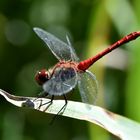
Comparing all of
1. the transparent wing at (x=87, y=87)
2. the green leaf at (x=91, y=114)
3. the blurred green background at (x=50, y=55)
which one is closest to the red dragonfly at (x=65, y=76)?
the transparent wing at (x=87, y=87)

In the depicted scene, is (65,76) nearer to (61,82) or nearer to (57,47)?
(61,82)

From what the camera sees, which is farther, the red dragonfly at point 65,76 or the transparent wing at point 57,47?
the transparent wing at point 57,47

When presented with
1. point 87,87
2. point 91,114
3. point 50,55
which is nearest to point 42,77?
point 87,87

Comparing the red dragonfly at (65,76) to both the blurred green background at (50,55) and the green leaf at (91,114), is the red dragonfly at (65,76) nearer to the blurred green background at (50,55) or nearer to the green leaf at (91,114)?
the green leaf at (91,114)

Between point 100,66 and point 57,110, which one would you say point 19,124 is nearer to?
point 100,66

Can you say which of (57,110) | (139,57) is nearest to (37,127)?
(139,57)
